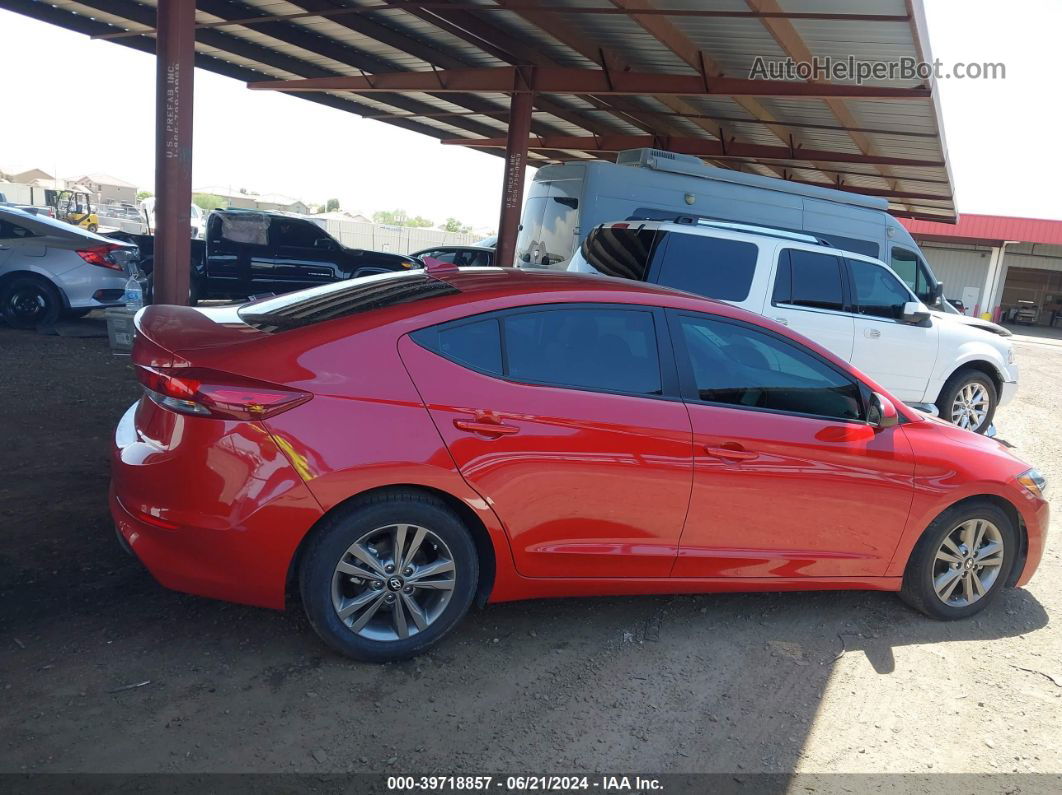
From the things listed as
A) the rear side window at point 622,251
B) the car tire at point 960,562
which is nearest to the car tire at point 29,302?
the rear side window at point 622,251

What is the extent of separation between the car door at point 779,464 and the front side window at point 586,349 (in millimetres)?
184

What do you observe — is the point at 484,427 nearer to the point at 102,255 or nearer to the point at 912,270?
the point at 102,255

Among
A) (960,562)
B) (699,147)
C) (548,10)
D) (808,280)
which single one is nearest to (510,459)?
(960,562)

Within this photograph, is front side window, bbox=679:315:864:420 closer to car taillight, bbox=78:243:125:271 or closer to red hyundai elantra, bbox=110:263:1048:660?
red hyundai elantra, bbox=110:263:1048:660

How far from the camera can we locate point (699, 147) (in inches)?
807

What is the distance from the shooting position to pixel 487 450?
3.51 meters

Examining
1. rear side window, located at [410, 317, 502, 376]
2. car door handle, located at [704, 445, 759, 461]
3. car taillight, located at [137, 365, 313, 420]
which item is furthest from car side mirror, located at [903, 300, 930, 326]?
car taillight, located at [137, 365, 313, 420]

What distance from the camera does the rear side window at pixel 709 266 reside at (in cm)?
755

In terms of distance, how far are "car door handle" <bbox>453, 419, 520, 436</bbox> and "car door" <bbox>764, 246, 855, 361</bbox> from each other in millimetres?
4868

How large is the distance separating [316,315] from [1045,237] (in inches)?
1755

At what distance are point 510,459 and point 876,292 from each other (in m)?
6.10

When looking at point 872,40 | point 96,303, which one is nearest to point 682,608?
point 872,40

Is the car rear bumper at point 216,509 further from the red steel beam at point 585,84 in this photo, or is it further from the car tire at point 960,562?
the red steel beam at point 585,84

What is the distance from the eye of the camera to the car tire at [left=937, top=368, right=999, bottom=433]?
29.8 ft
